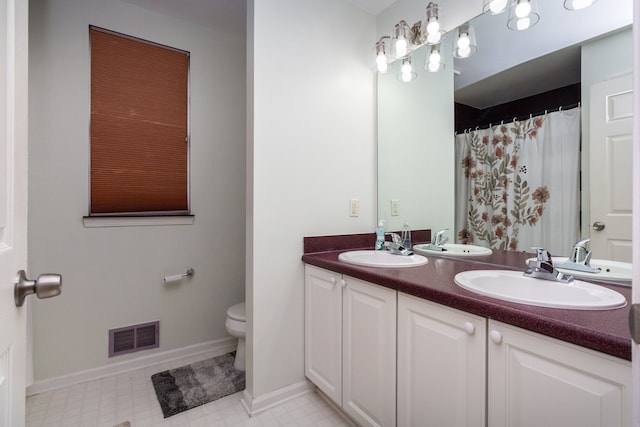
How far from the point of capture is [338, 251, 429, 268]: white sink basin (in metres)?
1.43

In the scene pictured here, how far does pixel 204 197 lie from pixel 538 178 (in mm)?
2069

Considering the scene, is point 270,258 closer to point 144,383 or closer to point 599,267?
point 144,383

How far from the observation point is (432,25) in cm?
169

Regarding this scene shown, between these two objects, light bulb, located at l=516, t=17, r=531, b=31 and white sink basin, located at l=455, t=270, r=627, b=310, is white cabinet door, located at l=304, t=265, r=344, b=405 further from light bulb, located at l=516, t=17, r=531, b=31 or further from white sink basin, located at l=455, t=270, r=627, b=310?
light bulb, located at l=516, t=17, r=531, b=31

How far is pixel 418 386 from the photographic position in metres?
1.13

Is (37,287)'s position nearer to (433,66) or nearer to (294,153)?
(294,153)

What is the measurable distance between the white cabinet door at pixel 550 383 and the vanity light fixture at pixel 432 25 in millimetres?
1539

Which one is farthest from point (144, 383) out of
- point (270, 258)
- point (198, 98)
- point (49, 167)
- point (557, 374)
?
point (557, 374)

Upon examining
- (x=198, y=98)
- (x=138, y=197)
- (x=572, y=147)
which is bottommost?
(x=138, y=197)

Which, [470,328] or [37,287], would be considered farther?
[470,328]

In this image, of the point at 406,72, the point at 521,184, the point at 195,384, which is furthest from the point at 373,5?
the point at 195,384

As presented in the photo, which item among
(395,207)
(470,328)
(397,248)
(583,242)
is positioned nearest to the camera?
(470,328)

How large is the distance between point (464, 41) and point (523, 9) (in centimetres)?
29

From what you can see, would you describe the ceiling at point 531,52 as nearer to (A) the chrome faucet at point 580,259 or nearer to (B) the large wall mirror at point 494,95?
(B) the large wall mirror at point 494,95
